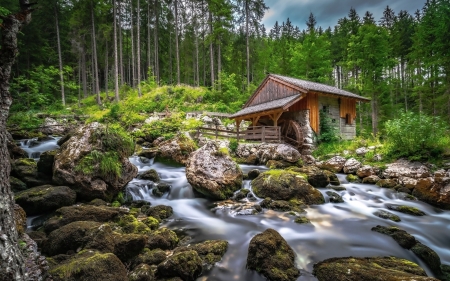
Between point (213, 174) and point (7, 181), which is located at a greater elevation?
point (7, 181)

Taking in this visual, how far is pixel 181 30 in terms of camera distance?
38.5m

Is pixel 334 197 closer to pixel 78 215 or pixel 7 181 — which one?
pixel 78 215

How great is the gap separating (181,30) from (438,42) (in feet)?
110

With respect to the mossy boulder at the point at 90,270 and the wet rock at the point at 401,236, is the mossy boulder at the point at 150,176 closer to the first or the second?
the mossy boulder at the point at 90,270

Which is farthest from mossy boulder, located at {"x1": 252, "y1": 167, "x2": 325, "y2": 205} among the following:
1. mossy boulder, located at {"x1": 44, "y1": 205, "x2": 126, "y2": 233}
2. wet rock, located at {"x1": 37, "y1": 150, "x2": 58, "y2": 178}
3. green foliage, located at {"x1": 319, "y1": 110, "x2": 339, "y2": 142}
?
green foliage, located at {"x1": 319, "y1": 110, "x2": 339, "y2": 142}

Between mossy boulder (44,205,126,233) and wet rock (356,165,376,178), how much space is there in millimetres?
11539

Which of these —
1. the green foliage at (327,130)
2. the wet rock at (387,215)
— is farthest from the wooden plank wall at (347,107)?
the wet rock at (387,215)

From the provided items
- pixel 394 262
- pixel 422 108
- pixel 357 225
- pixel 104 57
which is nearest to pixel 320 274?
pixel 394 262

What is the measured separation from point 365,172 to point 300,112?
7.76 meters

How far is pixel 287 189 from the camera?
328 inches

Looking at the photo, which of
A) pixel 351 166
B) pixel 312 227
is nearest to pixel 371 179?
pixel 351 166

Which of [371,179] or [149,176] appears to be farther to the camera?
[371,179]

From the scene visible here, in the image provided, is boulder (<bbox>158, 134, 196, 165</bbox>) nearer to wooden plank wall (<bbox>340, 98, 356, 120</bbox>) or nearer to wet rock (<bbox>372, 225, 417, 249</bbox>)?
wet rock (<bbox>372, 225, 417, 249</bbox>)

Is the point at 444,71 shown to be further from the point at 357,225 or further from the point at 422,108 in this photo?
the point at 357,225
